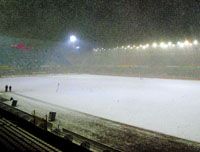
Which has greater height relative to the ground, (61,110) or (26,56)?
(26,56)

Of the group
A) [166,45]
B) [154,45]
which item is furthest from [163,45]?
[154,45]

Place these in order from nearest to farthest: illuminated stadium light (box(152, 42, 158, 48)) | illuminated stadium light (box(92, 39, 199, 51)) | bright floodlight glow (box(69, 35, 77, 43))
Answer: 1. illuminated stadium light (box(92, 39, 199, 51))
2. illuminated stadium light (box(152, 42, 158, 48))
3. bright floodlight glow (box(69, 35, 77, 43))

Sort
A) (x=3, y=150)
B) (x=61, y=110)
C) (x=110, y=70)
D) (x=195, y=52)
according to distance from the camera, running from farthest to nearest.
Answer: (x=110, y=70)
(x=195, y=52)
(x=61, y=110)
(x=3, y=150)

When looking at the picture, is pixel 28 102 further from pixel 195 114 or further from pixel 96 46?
pixel 96 46

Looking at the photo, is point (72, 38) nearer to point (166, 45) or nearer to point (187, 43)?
point (166, 45)

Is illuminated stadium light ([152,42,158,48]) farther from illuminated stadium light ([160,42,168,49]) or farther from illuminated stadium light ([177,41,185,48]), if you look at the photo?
illuminated stadium light ([177,41,185,48])

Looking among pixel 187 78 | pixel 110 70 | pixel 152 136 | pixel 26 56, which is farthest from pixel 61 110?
pixel 26 56

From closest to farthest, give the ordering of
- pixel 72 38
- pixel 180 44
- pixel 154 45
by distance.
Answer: pixel 180 44
pixel 154 45
pixel 72 38

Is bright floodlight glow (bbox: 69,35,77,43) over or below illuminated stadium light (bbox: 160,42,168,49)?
over

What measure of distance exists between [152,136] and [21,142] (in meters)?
3.55

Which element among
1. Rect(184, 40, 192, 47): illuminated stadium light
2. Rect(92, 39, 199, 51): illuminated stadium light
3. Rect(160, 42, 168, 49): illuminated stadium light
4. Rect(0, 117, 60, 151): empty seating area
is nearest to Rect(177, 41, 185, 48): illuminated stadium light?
Rect(92, 39, 199, 51): illuminated stadium light

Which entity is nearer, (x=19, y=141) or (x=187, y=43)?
(x=19, y=141)

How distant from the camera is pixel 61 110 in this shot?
39.1 ft

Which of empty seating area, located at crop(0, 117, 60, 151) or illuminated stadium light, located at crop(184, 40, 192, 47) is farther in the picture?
illuminated stadium light, located at crop(184, 40, 192, 47)
